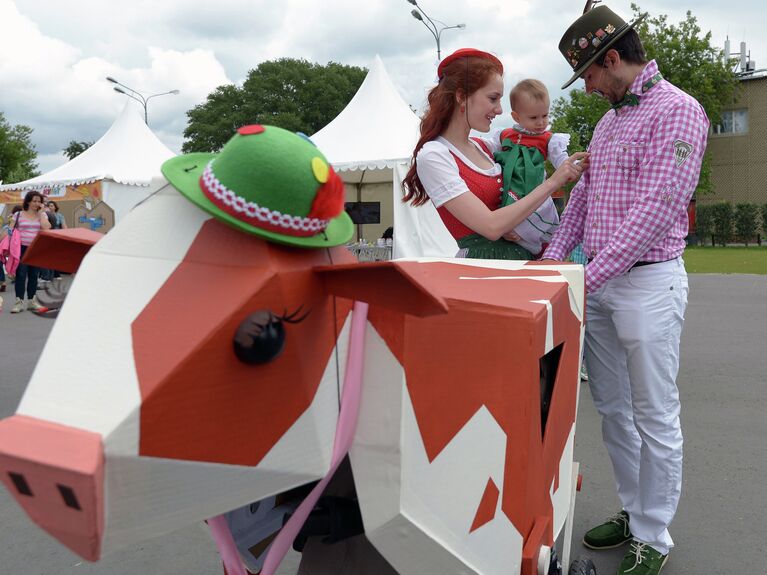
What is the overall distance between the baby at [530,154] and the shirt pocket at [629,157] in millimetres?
287

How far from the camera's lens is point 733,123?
3262 centimetres

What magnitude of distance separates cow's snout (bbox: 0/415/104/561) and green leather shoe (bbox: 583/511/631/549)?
94.7 inches

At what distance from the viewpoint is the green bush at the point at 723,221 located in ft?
97.1

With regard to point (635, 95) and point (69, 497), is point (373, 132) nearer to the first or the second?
point (635, 95)

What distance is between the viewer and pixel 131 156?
57.9ft

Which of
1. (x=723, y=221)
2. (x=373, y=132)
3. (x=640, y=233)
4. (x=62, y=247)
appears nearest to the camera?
(x=62, y=247)

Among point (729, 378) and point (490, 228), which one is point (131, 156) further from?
point (490, 228)

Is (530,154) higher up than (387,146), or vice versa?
(387,146)

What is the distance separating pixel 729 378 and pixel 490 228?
170 inches

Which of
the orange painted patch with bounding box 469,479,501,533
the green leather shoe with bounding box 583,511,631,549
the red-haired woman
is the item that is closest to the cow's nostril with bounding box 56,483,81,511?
the orange painted patch with bounding box 469,479,501,533

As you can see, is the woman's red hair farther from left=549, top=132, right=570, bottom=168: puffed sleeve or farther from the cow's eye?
the cow's eye

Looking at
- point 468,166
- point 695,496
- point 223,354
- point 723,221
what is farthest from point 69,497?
point 723,221

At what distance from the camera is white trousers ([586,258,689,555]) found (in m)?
2.35

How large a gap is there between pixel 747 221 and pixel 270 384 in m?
32.3
